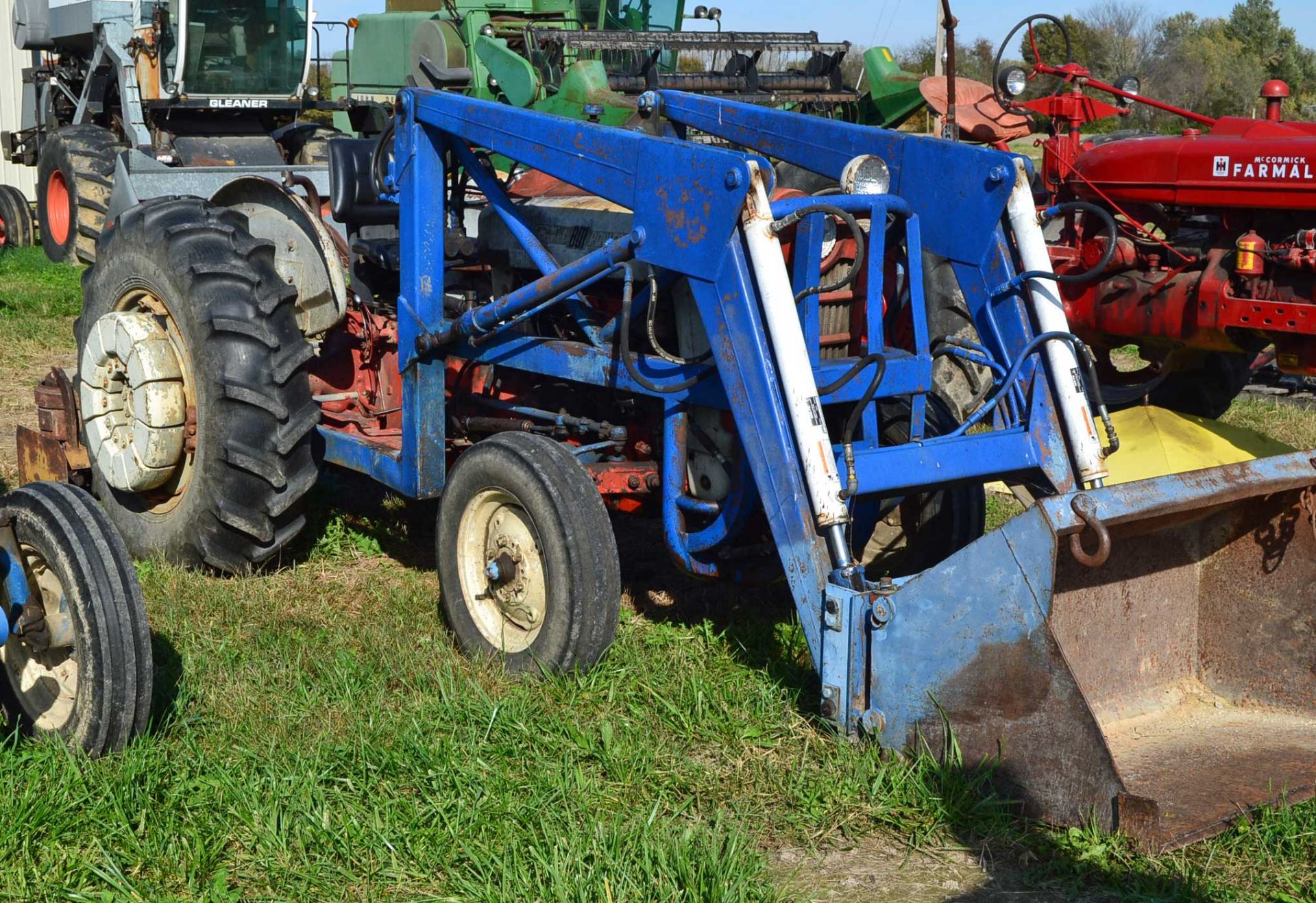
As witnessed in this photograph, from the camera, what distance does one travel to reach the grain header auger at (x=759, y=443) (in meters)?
3.39

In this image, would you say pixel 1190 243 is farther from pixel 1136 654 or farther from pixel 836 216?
pixel 836 216

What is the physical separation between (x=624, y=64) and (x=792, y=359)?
11494mm

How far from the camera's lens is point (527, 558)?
4.16 meters

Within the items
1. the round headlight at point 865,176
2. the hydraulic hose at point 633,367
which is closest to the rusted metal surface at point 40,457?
the hydraulic hose at point 633,367

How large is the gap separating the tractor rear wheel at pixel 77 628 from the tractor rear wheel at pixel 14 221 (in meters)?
12.2

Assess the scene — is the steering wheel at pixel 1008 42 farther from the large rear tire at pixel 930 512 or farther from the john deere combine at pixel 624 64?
the john deere combine at pixel 624 64

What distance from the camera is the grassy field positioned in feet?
10.1

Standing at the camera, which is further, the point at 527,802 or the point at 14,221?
the point at 14,221

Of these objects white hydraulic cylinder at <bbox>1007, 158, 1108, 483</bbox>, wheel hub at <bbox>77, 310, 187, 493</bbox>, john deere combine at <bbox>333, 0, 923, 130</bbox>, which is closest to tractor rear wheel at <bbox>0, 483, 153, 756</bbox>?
wheel hub at <bbox>77, 310, 187, 493</bbox>

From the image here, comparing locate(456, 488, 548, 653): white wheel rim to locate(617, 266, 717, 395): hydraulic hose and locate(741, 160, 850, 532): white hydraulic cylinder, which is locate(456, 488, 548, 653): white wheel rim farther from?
locate(741, 160, 850, 532): white hydraulic cylinder

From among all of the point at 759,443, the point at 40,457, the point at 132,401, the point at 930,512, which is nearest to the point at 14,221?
the point at 40,457

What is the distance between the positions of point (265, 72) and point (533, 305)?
385 inches

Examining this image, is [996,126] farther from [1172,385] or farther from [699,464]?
[699,464]

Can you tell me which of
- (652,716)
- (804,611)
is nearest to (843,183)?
(804,611)
